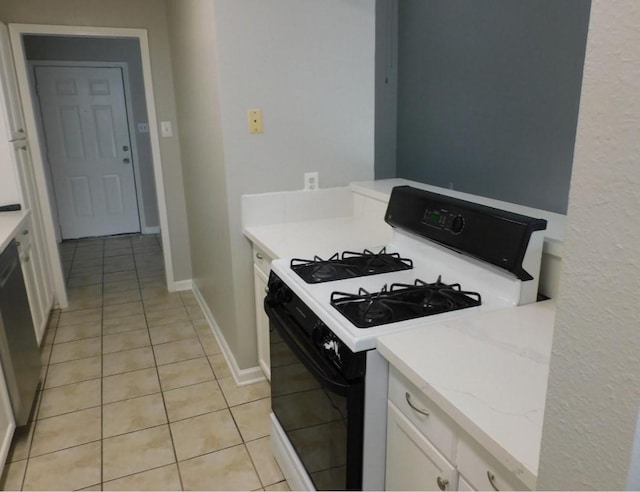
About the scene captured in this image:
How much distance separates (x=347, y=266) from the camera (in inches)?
69.7

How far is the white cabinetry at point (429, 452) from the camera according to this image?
38.8 inches

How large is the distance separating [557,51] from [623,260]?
13.7 ft

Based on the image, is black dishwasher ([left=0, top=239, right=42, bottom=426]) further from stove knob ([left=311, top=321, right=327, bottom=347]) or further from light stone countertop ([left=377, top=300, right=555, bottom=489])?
light stone countertop ([left=377, top=300, right=555, bottom=489])

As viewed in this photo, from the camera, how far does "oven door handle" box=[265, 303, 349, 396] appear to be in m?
1.30

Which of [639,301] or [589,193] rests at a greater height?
[589,193]

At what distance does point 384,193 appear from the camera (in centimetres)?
231

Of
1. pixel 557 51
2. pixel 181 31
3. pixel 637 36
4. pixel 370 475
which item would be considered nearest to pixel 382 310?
pixel 370 475

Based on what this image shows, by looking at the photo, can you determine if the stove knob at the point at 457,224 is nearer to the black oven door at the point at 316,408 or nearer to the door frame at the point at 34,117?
the black oven door at the point at 316,408

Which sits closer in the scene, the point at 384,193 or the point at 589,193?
the point at 589,193

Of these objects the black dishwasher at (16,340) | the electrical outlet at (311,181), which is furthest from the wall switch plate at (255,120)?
the black dishwasher at (16,340)

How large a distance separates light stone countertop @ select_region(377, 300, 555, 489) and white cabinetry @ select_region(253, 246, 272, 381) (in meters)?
1.10

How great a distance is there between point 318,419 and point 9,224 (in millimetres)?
2020

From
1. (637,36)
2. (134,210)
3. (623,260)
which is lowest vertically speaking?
→ (134,210)

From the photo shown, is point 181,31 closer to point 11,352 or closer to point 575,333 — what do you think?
point 11,352
